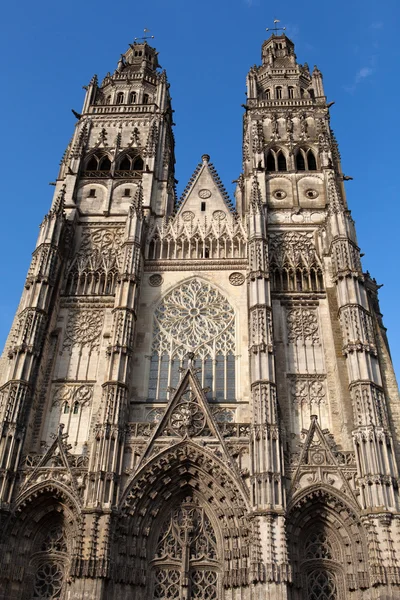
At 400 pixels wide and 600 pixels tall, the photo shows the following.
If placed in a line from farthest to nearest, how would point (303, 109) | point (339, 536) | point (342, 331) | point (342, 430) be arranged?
point (303, 109)
point (342, 331)
point (342, 430)
point (339, 536)

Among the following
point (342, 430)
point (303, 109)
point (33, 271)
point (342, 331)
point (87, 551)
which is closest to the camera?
point (87, 551)

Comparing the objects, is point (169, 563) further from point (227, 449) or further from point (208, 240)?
point (208, 240)

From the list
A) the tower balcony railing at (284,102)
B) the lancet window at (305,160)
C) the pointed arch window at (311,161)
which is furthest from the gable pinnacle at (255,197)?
the tower balcony railing at (284,102)

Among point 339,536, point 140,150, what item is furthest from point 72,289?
point 339,536

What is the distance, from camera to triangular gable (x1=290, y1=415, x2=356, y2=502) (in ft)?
61.4

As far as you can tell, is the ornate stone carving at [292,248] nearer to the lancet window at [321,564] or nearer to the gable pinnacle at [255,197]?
the gable pinnacle at [255,197]

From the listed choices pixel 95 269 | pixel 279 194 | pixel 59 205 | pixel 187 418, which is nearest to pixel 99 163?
pixel 59 205

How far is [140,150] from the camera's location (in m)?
30.8

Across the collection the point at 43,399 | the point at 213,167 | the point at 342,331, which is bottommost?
the point at 43,399

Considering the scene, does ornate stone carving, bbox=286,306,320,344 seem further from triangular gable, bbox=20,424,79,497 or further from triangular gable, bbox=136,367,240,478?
triangular gable, bbox=20,424,79,497

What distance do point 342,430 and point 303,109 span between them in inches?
768

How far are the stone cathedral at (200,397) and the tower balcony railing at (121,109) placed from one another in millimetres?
3776

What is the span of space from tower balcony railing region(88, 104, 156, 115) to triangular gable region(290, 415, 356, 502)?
21389 millimetres

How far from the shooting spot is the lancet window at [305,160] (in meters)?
29.9
